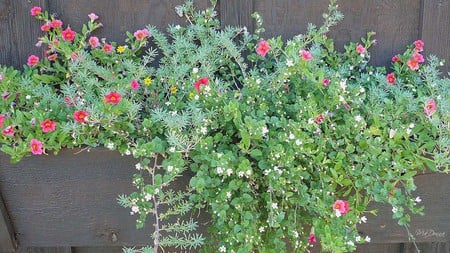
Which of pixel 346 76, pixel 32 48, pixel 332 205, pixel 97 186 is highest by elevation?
pixel 32 48

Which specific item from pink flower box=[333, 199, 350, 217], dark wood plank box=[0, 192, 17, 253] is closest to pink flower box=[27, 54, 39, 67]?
dark wood plank box=[0, 192, 17, 253]

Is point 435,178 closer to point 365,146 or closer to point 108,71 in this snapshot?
point 365,146

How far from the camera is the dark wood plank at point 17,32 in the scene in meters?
1.69

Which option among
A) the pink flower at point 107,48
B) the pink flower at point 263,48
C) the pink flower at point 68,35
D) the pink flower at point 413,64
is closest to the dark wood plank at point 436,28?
the pink flower at point 413,64

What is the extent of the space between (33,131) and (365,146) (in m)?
0.81

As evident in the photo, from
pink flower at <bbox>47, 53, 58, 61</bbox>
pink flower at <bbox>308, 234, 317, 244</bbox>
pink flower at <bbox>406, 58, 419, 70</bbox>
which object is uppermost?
pink flower at <bbox>47, 53, 58, 61</bbox>

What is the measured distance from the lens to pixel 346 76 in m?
1.67

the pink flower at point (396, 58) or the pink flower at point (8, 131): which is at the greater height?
the pink flower at point (396, 58)

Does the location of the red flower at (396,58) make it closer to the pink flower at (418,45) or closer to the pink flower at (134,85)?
the pink flower at (418,45)

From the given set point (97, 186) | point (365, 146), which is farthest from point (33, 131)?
point (365, 146)

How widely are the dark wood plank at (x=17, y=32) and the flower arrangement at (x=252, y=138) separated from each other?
0.16 metres

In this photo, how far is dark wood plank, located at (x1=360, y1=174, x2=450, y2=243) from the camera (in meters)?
1.47

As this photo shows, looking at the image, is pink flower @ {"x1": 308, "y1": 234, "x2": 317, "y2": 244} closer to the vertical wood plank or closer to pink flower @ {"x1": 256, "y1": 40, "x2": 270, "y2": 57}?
pink flower @ {"x1": 256, "y1": 40, "x2": 270, "y2": 57}

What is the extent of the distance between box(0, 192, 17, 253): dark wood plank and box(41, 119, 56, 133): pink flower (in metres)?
0.26
